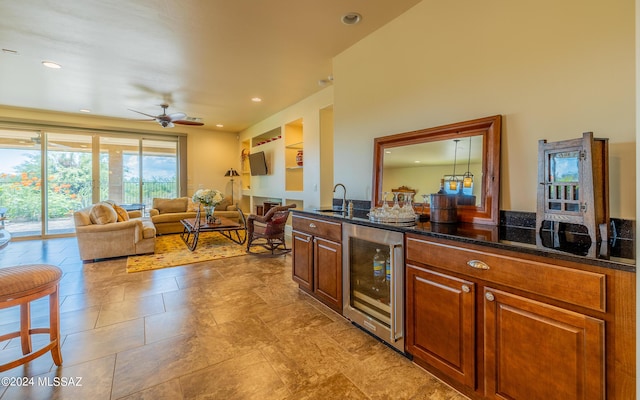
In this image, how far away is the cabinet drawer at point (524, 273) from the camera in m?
1.11

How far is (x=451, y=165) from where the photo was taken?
89.8 inches

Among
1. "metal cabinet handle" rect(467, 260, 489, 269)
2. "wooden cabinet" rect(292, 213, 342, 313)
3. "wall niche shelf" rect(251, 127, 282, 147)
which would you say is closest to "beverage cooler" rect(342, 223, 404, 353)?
"wooden cabinet" rect(292, 213, 342, 313)

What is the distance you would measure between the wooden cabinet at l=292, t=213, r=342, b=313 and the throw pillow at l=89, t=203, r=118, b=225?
3504 mm

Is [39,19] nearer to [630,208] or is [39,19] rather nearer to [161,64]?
[161,64]

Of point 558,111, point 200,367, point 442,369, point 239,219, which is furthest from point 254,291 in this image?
point 239,219

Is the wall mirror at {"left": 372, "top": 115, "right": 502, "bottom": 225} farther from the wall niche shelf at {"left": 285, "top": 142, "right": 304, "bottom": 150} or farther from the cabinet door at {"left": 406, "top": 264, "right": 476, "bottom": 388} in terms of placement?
the wall niche shelf at {"left": 285, "top": 142, "right": 304, "bottom": 150}

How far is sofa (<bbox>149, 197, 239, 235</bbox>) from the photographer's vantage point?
6.60 meters

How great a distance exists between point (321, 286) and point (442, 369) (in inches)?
52.0

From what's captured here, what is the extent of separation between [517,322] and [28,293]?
108 inches

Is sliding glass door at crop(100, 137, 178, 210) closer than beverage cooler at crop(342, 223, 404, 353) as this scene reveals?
No

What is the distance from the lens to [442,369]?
1.67 meters

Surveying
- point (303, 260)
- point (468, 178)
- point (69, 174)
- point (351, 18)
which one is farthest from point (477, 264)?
point (69, 174)

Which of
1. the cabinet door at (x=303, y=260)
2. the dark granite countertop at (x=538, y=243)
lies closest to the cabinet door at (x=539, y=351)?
the dark granite countertop at (x=538, y=243)

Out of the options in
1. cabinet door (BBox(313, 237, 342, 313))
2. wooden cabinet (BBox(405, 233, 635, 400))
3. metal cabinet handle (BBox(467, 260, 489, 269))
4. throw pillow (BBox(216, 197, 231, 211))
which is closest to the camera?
wooden cabinet (BBox(405, 233, 635, 400))
